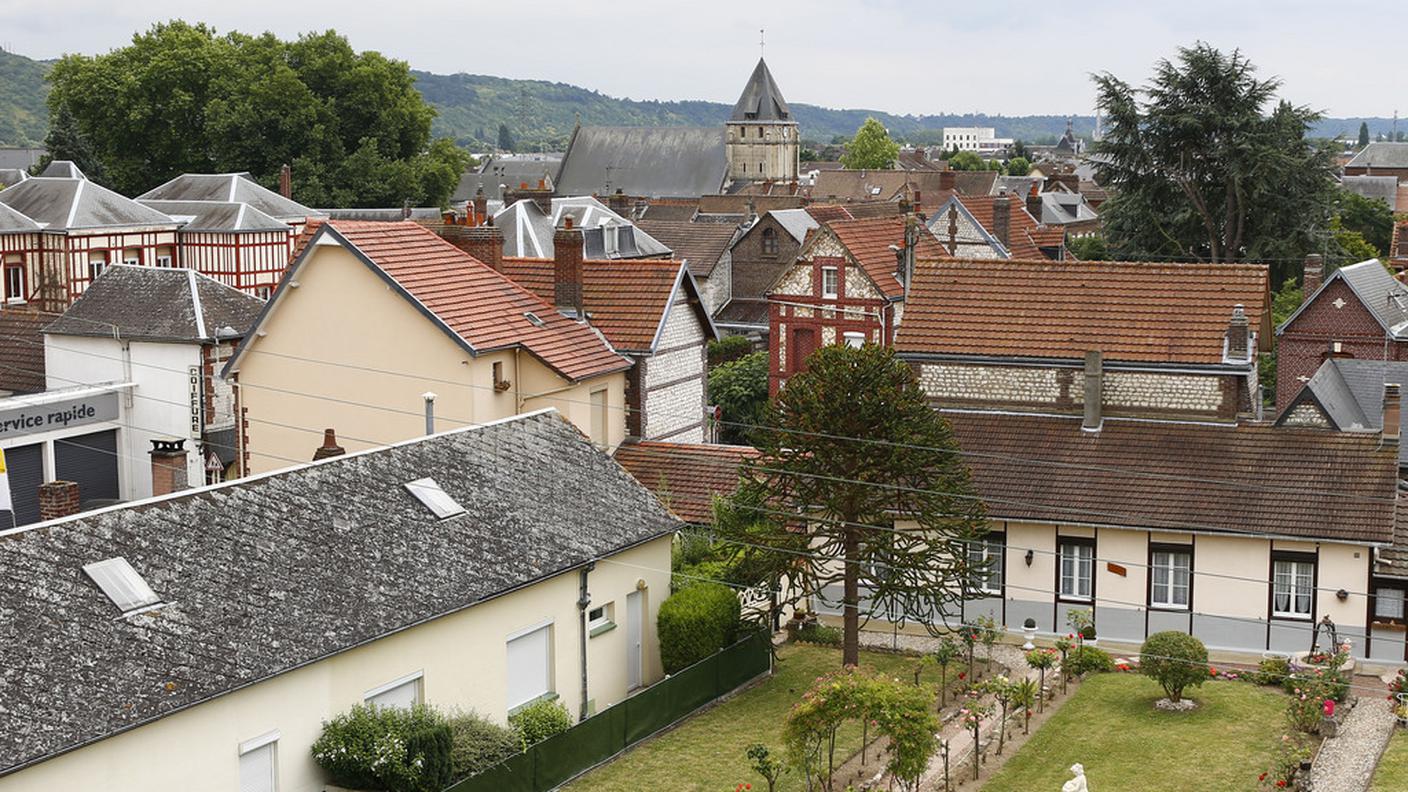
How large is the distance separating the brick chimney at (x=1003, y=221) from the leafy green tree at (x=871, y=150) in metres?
102

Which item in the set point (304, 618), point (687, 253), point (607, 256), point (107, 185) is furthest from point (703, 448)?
point (107, 185)

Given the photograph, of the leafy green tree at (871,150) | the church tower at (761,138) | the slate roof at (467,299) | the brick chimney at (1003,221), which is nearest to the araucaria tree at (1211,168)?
the brick chimney at (1003,221)

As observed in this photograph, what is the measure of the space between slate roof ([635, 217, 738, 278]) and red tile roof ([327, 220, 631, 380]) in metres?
35.5

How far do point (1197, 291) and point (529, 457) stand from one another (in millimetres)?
14786

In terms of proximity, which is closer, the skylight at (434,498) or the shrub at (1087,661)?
the skylight at (434,498)

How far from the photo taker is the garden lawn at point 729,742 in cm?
2156

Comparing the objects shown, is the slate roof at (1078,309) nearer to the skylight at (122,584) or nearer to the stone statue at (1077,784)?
the stone statue at (1077,784)

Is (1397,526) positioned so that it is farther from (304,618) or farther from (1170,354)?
(304,618)

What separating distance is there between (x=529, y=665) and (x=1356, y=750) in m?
12.1

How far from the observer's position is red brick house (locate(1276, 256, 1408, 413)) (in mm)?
48625

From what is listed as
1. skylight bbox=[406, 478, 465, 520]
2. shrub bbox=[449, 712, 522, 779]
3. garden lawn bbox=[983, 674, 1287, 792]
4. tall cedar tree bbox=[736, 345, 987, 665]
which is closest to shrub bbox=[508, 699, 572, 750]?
shrub bbox=[449, 712, 522, 779]

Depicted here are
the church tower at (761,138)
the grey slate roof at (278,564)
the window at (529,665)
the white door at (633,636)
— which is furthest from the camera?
the church tower at (761,138)

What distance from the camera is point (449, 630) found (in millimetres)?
20922

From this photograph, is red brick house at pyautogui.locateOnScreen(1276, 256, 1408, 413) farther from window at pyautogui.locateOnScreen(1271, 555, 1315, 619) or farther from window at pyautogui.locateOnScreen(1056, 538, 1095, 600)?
window at pyautogui.locateOnScreen(1056, 538, 1095, 600)
